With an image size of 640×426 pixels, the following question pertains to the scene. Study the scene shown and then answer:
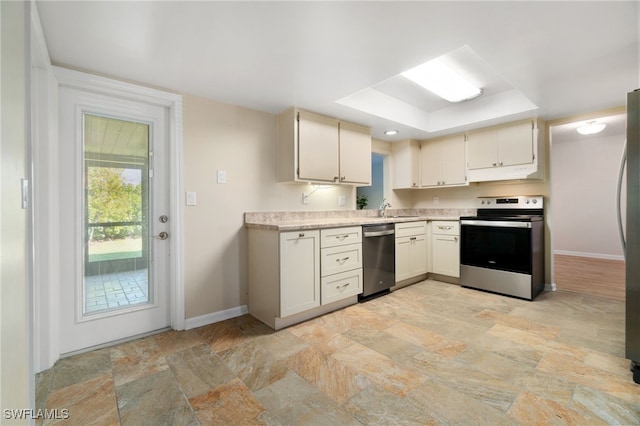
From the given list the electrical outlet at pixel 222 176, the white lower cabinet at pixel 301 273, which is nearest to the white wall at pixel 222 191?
the electrical outlet at pixel 222 176

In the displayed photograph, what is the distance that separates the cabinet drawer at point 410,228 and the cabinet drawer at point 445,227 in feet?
0.43

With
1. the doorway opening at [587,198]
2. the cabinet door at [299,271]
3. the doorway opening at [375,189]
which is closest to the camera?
the cabinet door at [299,271]

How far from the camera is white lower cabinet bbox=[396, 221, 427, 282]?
11.7ft

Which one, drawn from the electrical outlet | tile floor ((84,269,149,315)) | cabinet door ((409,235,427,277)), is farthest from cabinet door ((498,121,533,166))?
tile floor ((84,269,149,315))

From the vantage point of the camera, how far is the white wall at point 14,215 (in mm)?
904

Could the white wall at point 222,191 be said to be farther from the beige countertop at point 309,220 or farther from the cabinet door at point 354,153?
the cabinet door at point 354,153

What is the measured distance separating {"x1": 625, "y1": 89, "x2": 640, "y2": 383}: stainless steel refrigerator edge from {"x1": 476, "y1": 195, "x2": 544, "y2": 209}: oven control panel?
1837 millimetres

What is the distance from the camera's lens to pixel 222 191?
273cm

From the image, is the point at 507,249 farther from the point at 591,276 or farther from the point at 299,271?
the point at 299,271

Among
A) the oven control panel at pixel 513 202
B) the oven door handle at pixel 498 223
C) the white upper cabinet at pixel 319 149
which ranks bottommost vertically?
the oven door handle at pixel 498 223

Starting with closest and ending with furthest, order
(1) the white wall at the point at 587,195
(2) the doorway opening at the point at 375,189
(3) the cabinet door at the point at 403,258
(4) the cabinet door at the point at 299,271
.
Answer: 1. (4) the cabinet door at the point at 299,271
2. (3) the cabinet door at the point at 403,258
3. (1) the white wall at the point at 587,195
4. (2) the doorway opening at the point at 375,189

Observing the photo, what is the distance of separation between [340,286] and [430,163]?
2501mm

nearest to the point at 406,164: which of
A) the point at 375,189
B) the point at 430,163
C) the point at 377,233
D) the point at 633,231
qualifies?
the point at 430,163

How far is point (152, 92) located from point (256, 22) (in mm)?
1267
